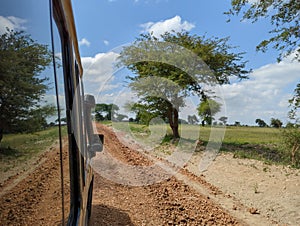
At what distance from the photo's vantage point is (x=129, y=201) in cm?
410

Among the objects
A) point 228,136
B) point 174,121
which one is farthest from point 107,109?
point 228,136

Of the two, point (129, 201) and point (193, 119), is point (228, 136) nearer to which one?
point (193, 119)

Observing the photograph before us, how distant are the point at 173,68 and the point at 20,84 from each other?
9.64 m

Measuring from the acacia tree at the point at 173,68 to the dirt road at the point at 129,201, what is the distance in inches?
153

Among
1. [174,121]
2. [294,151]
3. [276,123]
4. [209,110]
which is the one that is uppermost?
[209,110]

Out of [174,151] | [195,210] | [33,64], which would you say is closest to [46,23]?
[33,64]

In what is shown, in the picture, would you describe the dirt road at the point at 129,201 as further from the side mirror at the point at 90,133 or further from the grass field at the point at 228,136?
the grass field at the point at 228,136

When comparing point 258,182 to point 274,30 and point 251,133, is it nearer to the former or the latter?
point 274,30

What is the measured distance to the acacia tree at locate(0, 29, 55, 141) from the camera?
1.67ft

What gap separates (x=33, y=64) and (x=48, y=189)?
1.25 ft

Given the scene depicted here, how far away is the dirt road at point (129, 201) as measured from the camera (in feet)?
1.94

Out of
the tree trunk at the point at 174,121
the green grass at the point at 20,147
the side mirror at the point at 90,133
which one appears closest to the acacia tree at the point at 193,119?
the tree trunk at the point at 174,121

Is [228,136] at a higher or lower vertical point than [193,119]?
lower

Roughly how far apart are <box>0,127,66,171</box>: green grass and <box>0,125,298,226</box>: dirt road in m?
0.04
